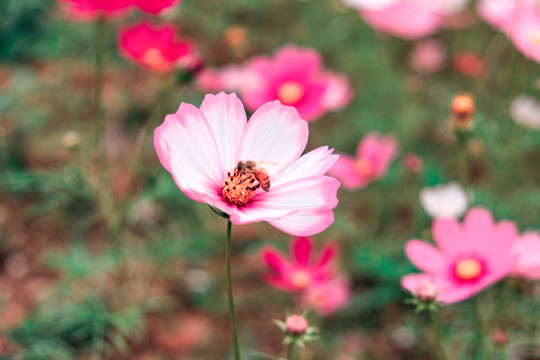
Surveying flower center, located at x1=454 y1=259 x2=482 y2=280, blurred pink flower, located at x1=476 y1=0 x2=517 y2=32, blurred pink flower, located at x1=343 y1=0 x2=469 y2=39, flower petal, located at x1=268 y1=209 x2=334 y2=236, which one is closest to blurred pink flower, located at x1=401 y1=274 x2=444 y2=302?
flower center, located at x1=454 y1=259 x2=482 y2=280

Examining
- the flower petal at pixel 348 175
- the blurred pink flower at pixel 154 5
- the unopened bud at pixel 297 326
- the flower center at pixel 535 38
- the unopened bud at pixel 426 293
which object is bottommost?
the unopened bud at pixel 297 326

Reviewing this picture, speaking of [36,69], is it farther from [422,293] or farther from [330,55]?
[422,293]

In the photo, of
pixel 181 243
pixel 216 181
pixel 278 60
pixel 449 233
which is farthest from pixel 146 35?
pixel 449 233

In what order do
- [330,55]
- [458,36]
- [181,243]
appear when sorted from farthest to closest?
[458,36] < [330,55] < [181,243]

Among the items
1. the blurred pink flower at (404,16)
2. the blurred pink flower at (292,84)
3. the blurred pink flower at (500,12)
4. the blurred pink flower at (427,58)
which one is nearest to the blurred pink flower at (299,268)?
the blurred pink flower at (292,84)

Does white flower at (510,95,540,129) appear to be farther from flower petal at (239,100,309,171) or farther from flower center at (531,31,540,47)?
flower petal at (239,100,309,171)

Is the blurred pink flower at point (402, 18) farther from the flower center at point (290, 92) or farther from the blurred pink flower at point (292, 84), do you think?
the flower center at point (290, 92)

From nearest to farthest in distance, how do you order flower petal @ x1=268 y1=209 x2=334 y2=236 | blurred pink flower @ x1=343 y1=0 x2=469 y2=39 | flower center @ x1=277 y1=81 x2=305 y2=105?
flower petal @ x1=268 y1=209 x2=334 y2=236 → flower center @ x1=277 y1=81 x2=305 y2=105 → blurred pink flower @ x1=343 y1=0 x2=469 y2=39
